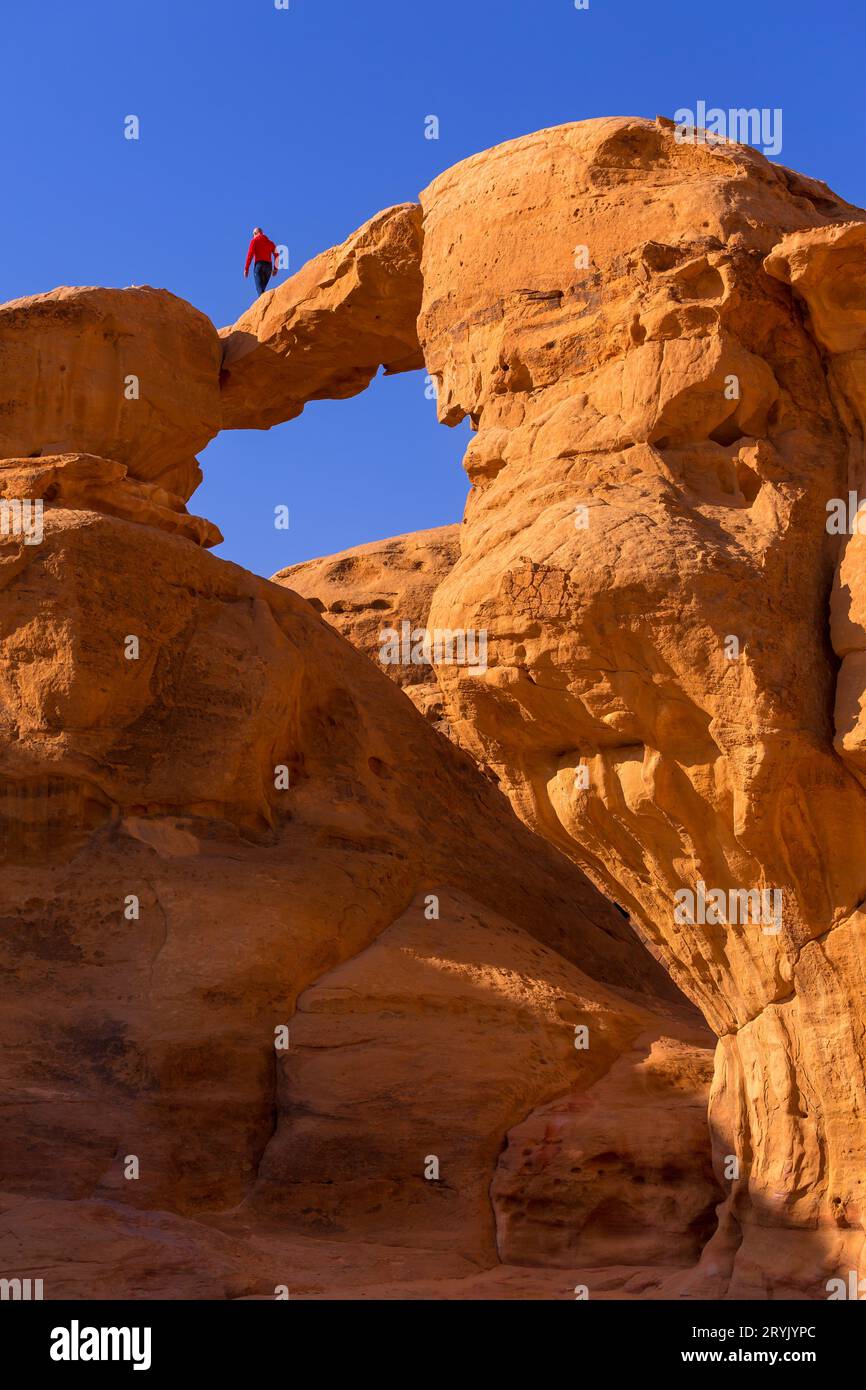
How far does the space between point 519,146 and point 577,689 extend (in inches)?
130

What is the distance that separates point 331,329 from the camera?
51.4ft

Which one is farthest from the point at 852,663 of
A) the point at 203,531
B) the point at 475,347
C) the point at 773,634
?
the point at 203,531

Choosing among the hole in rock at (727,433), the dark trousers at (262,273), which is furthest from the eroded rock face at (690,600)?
the dark trousers at (262,273)

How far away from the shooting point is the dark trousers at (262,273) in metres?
17.4

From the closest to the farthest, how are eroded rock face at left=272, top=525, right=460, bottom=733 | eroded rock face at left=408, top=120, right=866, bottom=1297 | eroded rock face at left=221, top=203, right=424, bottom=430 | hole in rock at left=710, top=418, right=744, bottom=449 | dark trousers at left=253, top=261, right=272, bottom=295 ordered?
eroded rock face at left=408, top=120, right=866, bottom=1297, hole in rock at left=710, top=418, right=744, bottom=449, eroded rock face at left=221, top=203, right=424, bottom=430, eroded rock face at left=272, top=525, right=460, bottom=733, dark trousers at left=253, top=261, right=272, bottom=295

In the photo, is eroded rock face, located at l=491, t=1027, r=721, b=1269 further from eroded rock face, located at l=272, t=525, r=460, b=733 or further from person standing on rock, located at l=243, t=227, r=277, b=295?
person standing on rock, located at l=243, t=227, r=277, b=295

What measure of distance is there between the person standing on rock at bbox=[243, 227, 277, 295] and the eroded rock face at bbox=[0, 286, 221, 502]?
1927mm

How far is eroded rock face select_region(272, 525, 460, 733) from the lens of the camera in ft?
50.9

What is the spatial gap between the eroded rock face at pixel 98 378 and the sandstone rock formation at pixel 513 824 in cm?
332

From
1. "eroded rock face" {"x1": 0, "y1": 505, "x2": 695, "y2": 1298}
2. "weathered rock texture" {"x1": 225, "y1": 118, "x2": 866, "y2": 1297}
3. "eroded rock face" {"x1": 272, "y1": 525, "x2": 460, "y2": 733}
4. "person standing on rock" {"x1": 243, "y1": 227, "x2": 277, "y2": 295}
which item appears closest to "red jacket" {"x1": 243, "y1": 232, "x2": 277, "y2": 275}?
"person standing on rock" {"x1": 243, "y1": 227, "x2": 277, "y2": 295}

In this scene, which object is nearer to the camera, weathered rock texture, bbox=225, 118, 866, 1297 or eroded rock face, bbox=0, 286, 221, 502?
weathered rock texture, bbox=225, 118, 866, 1297

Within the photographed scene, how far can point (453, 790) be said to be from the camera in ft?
41.4

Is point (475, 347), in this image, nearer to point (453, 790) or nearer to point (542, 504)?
point (542, 504)

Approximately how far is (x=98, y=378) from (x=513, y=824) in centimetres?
576
